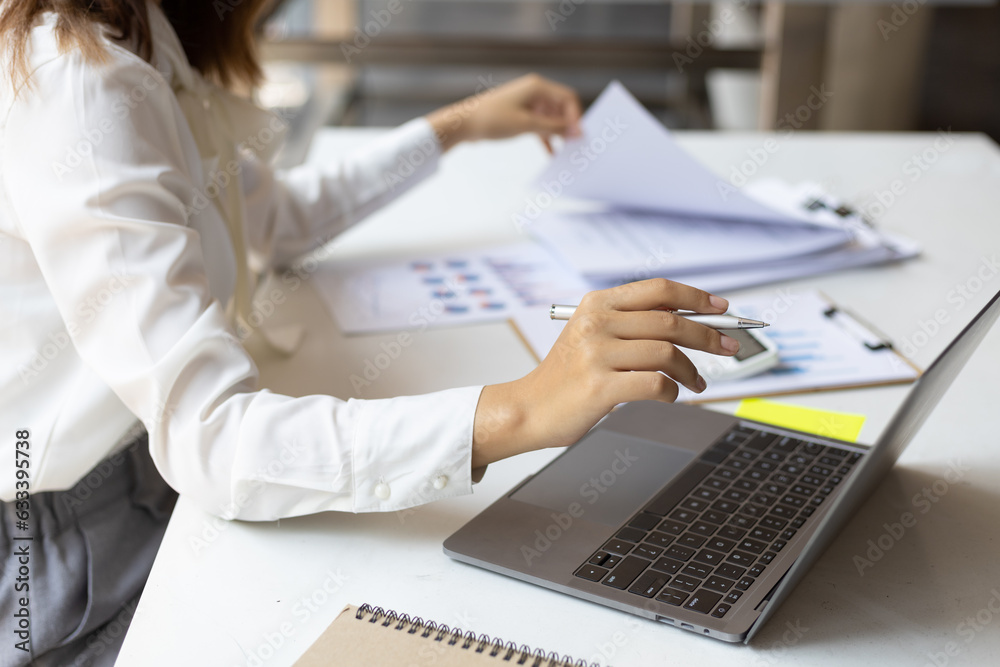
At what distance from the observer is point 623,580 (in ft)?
1.90

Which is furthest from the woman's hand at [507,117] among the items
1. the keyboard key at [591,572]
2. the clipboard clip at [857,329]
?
the keyboard key at [591,572]

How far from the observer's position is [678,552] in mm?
602

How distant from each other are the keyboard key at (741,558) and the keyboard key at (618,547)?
0.07m

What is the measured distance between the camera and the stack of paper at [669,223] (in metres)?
1.09

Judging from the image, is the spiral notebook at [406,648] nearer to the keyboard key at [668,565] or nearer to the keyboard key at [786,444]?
the keyboard key at [668,565]

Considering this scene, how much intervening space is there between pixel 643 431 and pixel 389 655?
1.10 feet

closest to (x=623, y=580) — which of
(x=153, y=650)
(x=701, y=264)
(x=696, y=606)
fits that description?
(x=696, y=606)

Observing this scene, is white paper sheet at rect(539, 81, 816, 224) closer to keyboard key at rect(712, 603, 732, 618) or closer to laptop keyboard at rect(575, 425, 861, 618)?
laptop keyboard at rect(575, 425, 861, 618)

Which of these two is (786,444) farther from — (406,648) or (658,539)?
(406,648)

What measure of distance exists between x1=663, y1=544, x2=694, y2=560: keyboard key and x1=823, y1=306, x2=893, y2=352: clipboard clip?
1.39ft

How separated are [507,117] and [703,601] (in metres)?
0.85

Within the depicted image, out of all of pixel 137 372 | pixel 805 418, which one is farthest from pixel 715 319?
pixel 137 372

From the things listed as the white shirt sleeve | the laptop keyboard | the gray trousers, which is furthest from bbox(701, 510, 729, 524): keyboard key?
the white shirt sleeve

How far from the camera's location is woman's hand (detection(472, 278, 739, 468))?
59 cm
